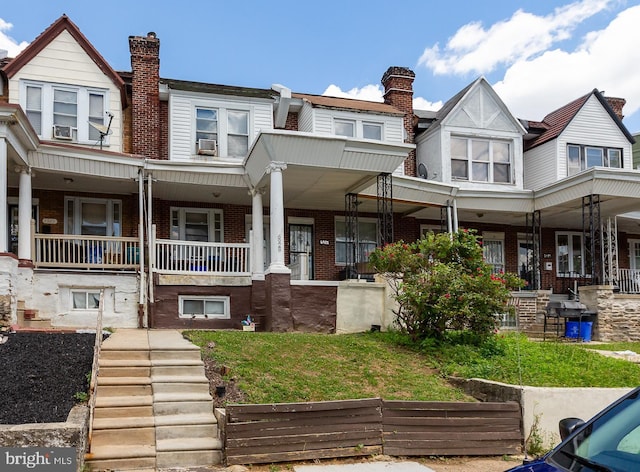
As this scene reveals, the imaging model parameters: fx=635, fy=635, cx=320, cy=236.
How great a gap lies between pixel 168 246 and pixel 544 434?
35.1ft

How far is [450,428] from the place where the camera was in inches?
321

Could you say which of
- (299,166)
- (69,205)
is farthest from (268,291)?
(69,205)

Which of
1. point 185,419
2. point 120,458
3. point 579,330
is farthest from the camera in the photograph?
point 579,330

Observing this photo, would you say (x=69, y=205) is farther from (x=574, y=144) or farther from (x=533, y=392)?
(x=574, y=144)

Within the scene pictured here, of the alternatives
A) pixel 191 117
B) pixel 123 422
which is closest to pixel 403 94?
pixel 191 117

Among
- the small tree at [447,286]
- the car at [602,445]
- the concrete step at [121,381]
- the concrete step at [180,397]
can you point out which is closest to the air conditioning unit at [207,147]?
the small tree at [447,286]

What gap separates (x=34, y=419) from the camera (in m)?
6.73

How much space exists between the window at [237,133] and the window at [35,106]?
517 centimetres

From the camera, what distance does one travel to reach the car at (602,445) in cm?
371

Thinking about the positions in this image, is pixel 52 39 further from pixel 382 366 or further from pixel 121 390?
pixel 382 366

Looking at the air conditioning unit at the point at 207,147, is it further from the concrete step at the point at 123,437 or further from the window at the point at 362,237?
the concrete step at the point at 123,437

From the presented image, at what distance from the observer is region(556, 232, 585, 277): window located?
24.2 m

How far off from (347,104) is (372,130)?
120 centimetres

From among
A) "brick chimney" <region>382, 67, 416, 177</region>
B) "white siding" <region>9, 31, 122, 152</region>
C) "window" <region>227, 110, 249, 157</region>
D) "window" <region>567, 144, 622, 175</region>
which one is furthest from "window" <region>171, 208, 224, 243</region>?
"window" <region>567, 144, 622, 175</region>
